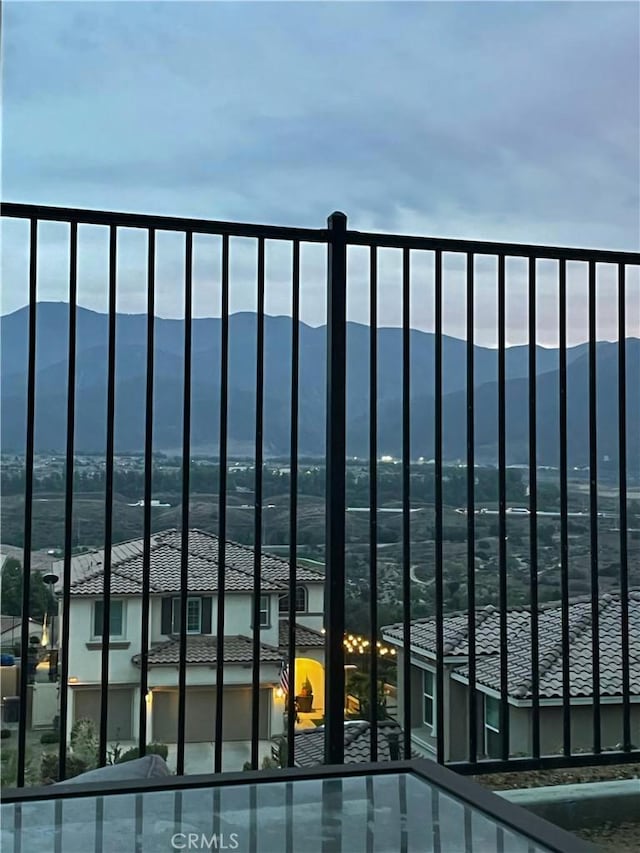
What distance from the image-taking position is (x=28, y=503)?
188 cm

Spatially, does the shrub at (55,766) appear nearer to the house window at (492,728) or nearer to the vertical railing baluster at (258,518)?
the vertical railing baluster at (258,518)

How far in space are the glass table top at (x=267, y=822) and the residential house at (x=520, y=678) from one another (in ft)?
3.60

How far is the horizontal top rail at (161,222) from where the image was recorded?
74.6 inches

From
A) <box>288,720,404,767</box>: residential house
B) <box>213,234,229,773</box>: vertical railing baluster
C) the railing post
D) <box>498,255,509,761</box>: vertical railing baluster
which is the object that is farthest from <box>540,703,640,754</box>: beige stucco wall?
<box>213,234,229,773</box>: vertical railing baluster

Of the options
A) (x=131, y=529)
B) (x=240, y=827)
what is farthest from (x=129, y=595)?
(x=240, y=827)

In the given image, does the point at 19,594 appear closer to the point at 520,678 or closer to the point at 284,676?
the point at 284,676

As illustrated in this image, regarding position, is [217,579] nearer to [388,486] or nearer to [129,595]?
[129,595]

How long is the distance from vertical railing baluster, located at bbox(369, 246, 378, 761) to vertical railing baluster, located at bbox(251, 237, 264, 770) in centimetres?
21

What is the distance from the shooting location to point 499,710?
7.25 ft

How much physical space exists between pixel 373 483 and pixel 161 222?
0.80 metres

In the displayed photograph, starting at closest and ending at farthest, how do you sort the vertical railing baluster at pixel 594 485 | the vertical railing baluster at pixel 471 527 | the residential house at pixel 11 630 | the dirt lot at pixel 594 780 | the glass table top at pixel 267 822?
the glass table top at pixel 267 822 → the residential house at pixel 11 630 → the dirt lot at pixel 594 780 → the vertical railing baluster at pixel 471 527 → the vertical railing baluster at pixel 594 485

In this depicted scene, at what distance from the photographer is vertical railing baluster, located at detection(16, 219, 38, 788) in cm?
183

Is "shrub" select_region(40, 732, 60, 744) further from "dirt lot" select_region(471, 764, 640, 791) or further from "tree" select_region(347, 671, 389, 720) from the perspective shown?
"dirt lot" select_region(471, 764, 640, 791)

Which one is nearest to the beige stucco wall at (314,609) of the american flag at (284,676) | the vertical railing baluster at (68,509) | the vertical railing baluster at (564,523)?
the american flag at (284,676)
